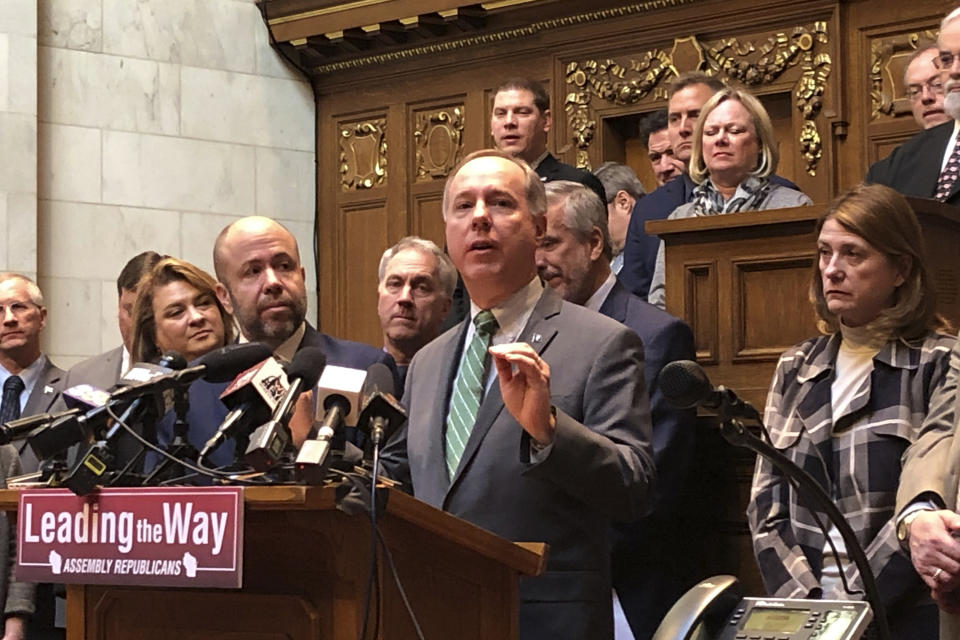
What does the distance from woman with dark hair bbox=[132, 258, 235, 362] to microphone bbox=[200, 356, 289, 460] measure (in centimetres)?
187

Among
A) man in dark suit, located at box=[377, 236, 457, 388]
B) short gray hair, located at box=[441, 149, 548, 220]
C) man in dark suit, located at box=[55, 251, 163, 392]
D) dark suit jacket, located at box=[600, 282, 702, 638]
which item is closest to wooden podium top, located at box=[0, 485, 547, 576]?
short gray hair, located at box=[441, 149, 548, 220]

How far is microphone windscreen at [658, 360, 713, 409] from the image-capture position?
2168 millimetres

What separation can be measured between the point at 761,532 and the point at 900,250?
707mm

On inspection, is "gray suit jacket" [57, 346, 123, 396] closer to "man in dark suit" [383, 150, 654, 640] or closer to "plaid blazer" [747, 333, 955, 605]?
"man in dark suit" [383, 150, 654, 640]

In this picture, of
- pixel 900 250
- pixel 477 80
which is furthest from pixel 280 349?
pixel 477 80

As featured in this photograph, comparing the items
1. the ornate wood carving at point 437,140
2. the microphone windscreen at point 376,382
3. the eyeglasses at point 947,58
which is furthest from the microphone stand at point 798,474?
the ornate wood carving at point 437,140

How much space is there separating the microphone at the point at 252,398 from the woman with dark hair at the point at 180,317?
1.87 m

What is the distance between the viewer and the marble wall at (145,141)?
334 inches

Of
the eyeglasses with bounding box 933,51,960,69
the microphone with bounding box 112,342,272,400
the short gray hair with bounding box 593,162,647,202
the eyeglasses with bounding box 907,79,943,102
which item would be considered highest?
the eyeglasses with bounding box 907,79,943,102

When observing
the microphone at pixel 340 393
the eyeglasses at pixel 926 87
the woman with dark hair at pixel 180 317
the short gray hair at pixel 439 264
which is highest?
the eyeglasses at pixel 926 87

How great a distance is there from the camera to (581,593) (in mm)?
2842

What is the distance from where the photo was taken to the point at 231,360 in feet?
7.98

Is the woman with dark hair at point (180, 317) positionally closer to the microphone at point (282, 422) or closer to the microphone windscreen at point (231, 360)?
the microphone windscreen at point (231, 360)

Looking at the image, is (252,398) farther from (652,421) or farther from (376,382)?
(652,421)
